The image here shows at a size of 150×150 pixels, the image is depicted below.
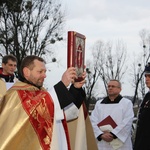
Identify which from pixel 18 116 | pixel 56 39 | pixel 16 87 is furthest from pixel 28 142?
pixel 56 39

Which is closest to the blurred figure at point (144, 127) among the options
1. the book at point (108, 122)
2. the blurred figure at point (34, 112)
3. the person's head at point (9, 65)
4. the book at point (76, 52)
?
the book at point (108, 122)

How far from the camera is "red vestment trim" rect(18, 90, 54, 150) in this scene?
4.46 metres

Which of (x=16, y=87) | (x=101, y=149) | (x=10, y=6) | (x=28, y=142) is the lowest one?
(x=101, y=149)

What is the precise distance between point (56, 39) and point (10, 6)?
11.6 ft

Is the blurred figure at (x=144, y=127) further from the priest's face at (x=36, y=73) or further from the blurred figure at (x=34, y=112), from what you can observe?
the priest's face at (x=36, y=73)

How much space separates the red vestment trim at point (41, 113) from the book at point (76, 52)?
0.47 metres

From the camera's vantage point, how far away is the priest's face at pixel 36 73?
4.62 meters

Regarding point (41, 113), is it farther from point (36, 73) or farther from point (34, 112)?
point (36, 73)

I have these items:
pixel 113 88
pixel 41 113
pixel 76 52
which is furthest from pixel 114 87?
pixel 41 113

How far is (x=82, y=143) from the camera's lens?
5.42 meters

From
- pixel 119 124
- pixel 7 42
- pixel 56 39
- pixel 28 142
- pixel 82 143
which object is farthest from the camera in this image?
pixel 56 39

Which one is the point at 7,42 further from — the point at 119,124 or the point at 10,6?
the point at 119,124

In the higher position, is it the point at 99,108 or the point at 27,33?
the point at 27,33

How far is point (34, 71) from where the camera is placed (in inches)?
182
